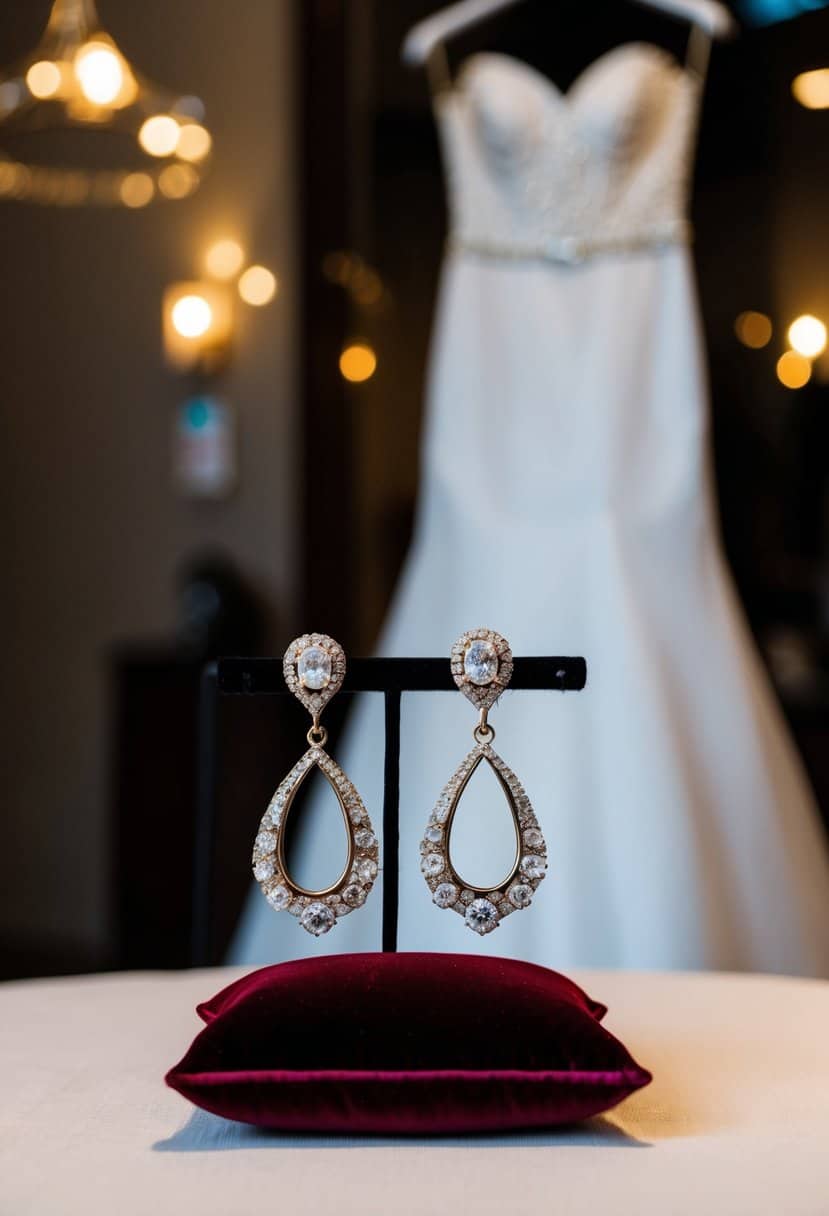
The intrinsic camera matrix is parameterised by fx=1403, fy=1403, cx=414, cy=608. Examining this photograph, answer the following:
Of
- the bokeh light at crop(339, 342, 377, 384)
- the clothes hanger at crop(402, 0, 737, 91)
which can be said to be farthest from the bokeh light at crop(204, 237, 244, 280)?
the clothes hanger at crop(402, 0, 737, 91)

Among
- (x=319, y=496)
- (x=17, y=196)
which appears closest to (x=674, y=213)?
(x=319, y=496)

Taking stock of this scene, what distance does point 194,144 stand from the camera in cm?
239

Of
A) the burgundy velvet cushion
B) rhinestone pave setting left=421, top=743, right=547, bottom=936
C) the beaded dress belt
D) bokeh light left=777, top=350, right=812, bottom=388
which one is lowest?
the burgundy velvet cushion

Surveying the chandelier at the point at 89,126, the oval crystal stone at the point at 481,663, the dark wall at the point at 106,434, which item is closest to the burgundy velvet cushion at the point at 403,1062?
the oval crystal stone at the point at 481,663

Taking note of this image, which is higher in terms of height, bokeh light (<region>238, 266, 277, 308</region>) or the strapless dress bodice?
bokeh light (<region>238, 266, 277, 308</region>)

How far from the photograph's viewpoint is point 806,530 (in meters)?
2.90

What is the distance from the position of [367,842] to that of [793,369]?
7.09 feet

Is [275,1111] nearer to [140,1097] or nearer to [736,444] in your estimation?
[140,1097]

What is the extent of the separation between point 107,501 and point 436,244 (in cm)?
126

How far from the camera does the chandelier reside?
189 centimetres

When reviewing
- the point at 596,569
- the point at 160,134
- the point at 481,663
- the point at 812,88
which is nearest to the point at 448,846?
the point at 481,663

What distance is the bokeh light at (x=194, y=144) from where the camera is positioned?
224cm

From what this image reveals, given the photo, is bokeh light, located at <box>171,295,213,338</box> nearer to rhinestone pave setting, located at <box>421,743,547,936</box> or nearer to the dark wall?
the dark wall

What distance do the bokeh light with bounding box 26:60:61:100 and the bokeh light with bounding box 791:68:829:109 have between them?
5.37 feet
